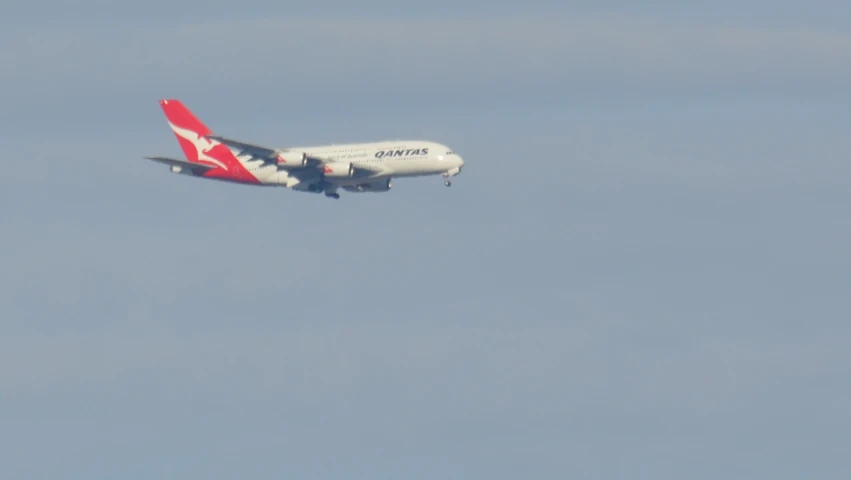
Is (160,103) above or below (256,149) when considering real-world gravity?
above

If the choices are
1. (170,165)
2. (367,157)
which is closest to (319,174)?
(367,157)

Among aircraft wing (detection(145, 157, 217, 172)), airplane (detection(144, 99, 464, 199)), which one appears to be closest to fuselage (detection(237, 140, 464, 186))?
airplane (detection(144, 99, 464, 199))

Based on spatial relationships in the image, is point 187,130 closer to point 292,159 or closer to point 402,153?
point 292,159

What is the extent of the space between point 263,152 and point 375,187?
29.5 ft

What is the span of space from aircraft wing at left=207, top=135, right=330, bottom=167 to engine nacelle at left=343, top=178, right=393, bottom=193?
3.53 meters

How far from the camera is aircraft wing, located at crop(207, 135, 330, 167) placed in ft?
381

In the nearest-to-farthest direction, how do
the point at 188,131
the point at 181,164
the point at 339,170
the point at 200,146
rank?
the point at 339,170 → the point at 181,164 → the point at 200,146 → the point at 188,131

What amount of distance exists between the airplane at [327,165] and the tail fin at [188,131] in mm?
2446

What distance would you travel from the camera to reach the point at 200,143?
12662 centimetres

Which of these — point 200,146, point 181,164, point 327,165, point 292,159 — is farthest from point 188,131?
point 327,165

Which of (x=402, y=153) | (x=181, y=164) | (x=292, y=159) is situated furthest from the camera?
(x=181, y=164)

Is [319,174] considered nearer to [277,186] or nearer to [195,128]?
[277,186]

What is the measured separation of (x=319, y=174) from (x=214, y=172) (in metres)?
9.70

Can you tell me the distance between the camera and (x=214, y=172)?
12225 centimetres
